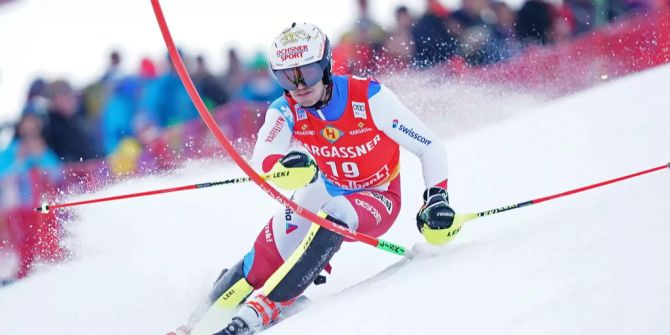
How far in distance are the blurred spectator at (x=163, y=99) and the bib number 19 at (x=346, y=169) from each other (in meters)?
2.75

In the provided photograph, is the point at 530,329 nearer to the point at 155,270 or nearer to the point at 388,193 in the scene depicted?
the point at 388,193

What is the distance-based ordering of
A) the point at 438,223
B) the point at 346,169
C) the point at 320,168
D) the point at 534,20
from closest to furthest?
1. the point at 438,223
2. the point at 346,169
3. the point at 320,168
4. the point at 534,20

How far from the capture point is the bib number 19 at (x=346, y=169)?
163 inches

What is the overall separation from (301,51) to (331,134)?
454 millimetres

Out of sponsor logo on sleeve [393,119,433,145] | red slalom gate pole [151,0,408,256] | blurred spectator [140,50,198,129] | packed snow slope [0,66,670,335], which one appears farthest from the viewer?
blurred spectator [140,50,198,129]

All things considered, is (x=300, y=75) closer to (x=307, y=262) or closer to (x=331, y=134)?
(x=331, y=134)

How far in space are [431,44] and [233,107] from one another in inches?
72.9

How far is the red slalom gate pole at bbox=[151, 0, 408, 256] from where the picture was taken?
3.15 meters

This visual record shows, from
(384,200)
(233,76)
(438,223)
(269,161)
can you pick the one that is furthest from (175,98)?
(438,223)

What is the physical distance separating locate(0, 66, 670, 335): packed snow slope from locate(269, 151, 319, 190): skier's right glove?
20.8 inches

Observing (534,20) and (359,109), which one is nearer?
(359,109)

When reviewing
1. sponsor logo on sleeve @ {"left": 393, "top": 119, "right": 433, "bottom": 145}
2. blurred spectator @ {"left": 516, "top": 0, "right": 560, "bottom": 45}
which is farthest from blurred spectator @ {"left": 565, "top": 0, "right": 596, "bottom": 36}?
sponsor logo on sleeve @ {"left": 393, "top": 119, "right": 433, "bottom": 145}

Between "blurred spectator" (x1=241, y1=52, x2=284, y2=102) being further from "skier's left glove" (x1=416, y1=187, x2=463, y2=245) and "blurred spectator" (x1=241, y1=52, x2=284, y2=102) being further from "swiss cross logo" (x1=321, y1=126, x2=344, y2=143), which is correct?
"skier's left glove" (x1=416, y1=187, x2=463, y2=245)

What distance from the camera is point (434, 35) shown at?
24.6ft
